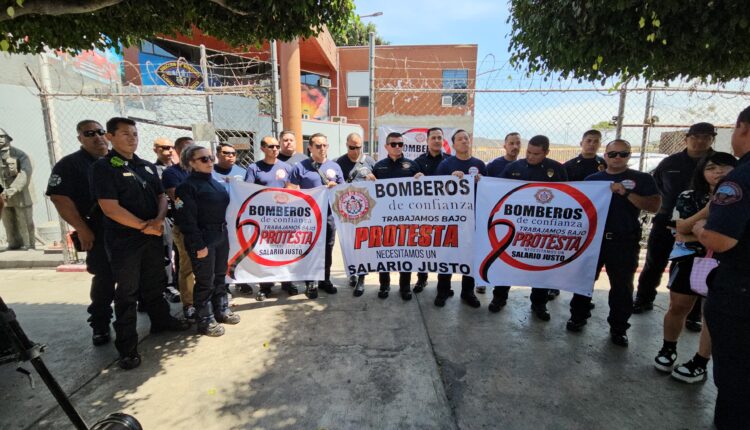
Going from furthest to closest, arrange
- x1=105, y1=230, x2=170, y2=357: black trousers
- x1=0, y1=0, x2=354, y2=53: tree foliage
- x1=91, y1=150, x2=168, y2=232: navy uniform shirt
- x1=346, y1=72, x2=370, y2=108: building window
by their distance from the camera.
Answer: x1=346, y1=72, x2=370, y2=108: building window
x1=105, y1=230, x2=170, y2=357: black trousers
x1=91, y1=150, x2=168, y2=232: navy uniform shirt
x1=0, y1=0, x2=354, y2=53: tree foliage

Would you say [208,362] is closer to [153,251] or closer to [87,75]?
[153,251]

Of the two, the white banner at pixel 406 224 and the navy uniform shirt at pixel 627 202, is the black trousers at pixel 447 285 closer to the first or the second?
the white banner at pixel 406 224

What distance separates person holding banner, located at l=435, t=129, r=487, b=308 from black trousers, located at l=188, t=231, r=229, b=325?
245 cm

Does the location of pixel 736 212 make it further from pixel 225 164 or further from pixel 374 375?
pixel 225 164

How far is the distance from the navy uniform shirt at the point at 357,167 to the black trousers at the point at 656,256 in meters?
3.29

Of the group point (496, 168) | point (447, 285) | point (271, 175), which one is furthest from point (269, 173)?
point (496, 168)

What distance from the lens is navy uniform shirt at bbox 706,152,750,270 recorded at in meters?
1.83

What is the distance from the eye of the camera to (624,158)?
11.0ft

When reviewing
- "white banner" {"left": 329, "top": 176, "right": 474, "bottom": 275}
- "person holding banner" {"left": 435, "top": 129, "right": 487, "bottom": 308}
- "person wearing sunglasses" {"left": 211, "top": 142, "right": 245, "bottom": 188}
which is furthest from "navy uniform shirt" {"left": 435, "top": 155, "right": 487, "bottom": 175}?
"person wearing sunglasses" {"left": 211, "top": 142, "right": 245, "bottom": 188}

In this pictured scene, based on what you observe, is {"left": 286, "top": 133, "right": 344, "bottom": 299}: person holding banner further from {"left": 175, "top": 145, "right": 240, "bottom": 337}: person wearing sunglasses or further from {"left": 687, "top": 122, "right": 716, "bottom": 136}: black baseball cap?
{"left": 687, "top": 122, "right": 716, "bottom": 136}: black baseball cap

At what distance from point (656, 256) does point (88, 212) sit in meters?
5.93

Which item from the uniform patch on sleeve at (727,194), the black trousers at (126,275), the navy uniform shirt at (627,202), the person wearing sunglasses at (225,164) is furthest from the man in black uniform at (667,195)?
the black trousers at (126,275)

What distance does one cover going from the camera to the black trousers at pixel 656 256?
3795 mm

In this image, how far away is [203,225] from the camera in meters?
3.54
